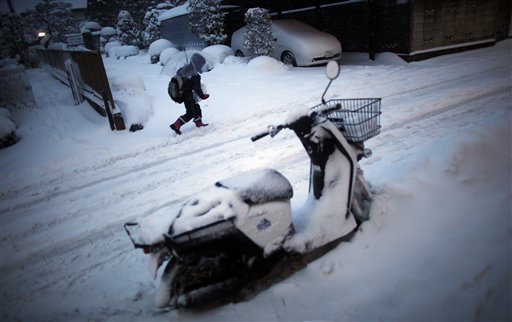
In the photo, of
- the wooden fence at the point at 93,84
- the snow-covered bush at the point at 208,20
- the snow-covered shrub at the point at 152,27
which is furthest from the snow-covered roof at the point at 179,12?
the wooden fence at the point at 93,84

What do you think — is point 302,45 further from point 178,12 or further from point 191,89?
point 178,12

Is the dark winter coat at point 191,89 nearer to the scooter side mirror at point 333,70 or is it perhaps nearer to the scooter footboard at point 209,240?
the scooter side mirror at point 333,70

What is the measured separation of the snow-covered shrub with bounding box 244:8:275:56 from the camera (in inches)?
477

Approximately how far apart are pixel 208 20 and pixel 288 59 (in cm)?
636

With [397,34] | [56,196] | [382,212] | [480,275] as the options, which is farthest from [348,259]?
[397,34]

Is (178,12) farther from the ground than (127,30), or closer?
farther from the ground

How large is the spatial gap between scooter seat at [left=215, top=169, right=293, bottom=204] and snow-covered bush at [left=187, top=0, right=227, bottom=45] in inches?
616

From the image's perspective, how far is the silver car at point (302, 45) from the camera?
38.3 feet

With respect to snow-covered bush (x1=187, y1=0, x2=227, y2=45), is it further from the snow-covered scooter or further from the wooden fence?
the snow-covered scooter

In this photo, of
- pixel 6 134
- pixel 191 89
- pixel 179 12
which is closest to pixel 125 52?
pixel 179 12

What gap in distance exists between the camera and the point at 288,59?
12.5m

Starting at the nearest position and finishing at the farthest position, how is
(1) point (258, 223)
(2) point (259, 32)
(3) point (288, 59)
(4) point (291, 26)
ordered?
1. (1) point (258, 223)
2. (2) point (259, 32)
3. (3) point (288, 59)
4. (4) point (291, 26)

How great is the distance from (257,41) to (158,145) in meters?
7.47

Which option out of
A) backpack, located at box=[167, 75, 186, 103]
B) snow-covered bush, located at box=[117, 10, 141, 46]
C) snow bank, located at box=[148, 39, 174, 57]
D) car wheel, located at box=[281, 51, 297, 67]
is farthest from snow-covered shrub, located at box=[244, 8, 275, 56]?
snow-covered bush, located at box=[117, 10, 141, 46]
